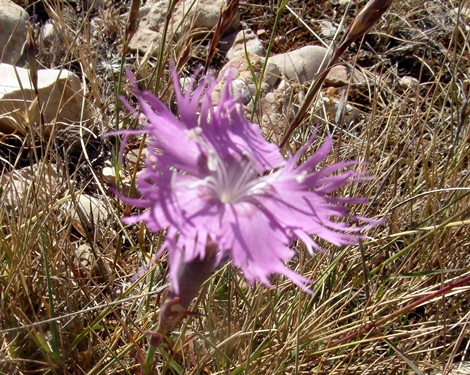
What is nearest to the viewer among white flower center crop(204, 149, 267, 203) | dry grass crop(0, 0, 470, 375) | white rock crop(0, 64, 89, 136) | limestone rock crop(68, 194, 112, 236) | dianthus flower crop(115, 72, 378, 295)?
dianthus flower crop(115, 72, 378, 295)

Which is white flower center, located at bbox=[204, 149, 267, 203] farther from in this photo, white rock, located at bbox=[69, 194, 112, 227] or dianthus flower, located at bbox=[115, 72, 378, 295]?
white rock, located at bbox=[69, 194, 112, 227]

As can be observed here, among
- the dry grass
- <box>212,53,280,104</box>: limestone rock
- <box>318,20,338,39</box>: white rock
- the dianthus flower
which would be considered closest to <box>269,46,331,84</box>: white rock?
<box>212,53,280,104</box>: limestone rock

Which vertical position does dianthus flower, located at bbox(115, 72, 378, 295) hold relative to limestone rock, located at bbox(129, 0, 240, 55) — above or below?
below

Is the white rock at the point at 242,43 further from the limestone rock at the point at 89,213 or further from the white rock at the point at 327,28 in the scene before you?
the limestone rock at the point at 89,213

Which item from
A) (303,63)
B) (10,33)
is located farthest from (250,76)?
(10,33)

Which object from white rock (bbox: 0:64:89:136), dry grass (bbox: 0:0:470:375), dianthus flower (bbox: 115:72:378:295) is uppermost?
white rock (bbox: 0:64:89:136)
